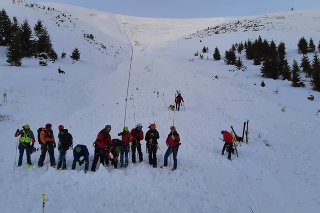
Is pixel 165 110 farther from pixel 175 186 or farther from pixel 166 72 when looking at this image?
pixel 166 72

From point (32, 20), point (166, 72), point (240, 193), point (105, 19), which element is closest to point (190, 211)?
point (240, 193)

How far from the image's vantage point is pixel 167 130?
17547 mm

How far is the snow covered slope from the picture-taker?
9.41 meters

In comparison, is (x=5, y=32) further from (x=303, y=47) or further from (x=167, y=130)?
(x=303, y=47)

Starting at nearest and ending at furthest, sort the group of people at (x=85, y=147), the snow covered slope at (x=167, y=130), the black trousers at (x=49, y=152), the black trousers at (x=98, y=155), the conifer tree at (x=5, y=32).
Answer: the snow covered slope at (x=167, y=130)
the black trousers at (x=98, y=155)
the group of people at (x=85, y=147)
the black trousers at (x=49, y=152)
the conifer tree at (x=5, y=32)

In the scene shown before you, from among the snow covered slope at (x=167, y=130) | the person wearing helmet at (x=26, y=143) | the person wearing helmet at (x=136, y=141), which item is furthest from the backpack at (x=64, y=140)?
the person wearing helmet at (x=136, y=141)

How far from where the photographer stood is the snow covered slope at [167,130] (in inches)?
371

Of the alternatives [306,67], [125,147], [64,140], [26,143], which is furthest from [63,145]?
[306,67]

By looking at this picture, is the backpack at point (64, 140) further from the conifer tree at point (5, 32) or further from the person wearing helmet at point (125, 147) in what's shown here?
the conifer tree at point (5, 32)

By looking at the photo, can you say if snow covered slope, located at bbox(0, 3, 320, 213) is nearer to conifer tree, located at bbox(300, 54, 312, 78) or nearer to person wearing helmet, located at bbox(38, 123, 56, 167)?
person wearing helmet, located at bbox(38, 123, 56, 167)

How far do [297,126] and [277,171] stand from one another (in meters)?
7.82

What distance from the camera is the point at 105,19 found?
317 feet

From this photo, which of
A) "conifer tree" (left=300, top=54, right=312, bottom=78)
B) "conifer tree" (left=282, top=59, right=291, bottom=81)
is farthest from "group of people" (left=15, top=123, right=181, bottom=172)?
"conifer tree" (left=300, top=54, right=312, bottom=78)

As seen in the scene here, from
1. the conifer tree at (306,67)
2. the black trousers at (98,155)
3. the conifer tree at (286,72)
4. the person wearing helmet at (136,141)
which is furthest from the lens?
the conifer tree at (286,72)
